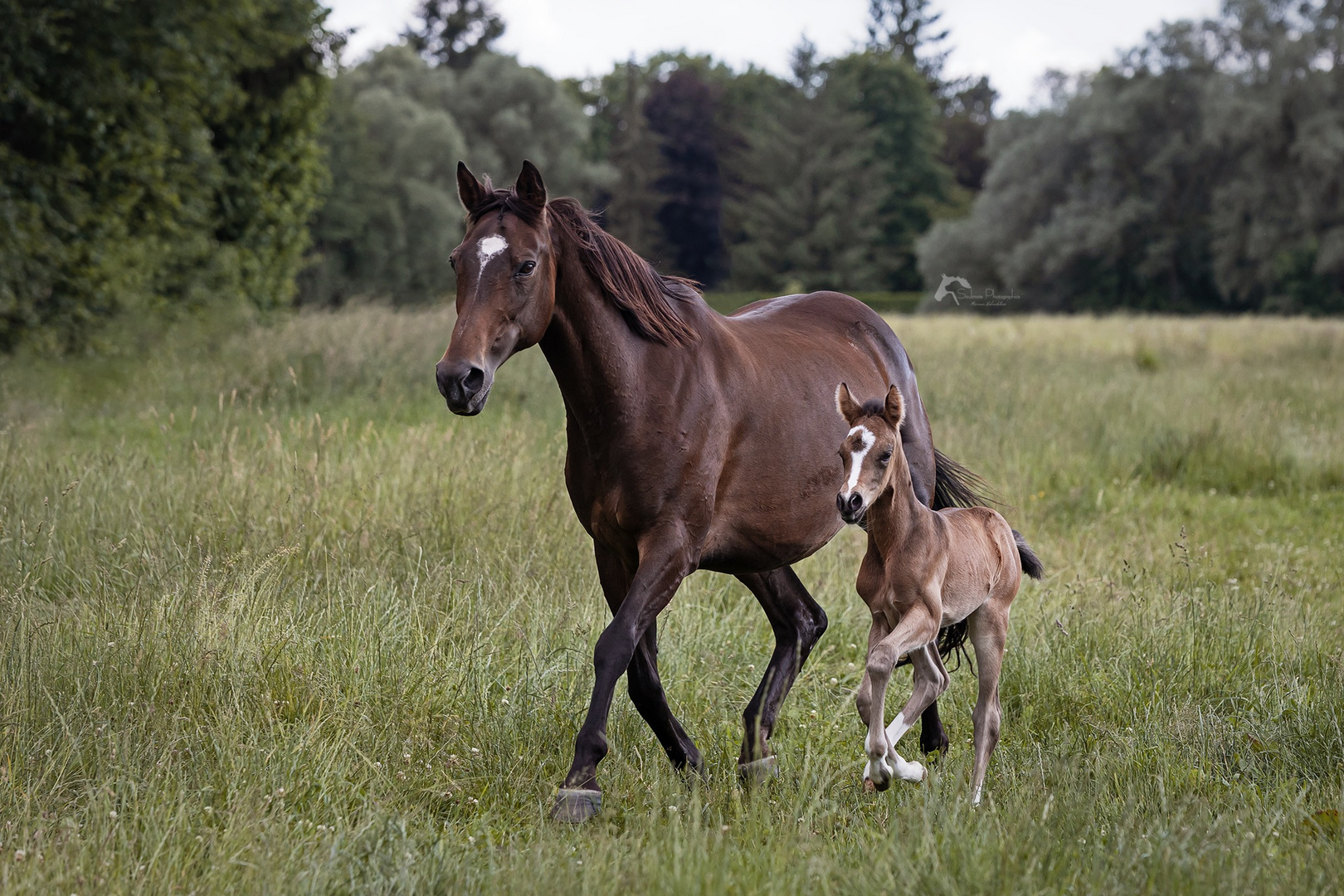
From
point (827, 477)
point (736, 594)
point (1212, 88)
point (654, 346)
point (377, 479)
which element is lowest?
point (736, 594)

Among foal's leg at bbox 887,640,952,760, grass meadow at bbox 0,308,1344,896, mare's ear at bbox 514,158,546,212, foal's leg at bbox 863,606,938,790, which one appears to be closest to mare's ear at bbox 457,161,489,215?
mare's ear at bbox 514,158,546,212

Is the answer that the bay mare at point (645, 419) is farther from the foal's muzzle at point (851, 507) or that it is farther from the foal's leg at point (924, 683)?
the foal's muzzle at point (851, 507)

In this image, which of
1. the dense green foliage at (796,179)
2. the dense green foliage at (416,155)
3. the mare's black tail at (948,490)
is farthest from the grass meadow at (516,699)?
the dense green foliage at (796,179)

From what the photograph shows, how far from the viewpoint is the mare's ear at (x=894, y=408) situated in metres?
3.29

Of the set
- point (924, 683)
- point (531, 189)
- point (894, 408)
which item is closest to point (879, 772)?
point (924, 683)

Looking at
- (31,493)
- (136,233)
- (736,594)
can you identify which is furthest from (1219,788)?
(136,233)

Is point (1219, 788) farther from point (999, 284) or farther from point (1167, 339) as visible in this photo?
point (999, 284)

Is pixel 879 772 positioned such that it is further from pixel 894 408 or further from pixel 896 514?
pixel 894 408

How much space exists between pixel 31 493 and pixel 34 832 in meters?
3.68

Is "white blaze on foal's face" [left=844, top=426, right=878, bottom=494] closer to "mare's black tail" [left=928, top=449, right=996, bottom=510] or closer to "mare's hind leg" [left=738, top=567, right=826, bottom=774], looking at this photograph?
"mare's hind leg" [left=738, top=567, right=826, bottom=774]

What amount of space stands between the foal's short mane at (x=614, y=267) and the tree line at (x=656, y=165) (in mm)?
381

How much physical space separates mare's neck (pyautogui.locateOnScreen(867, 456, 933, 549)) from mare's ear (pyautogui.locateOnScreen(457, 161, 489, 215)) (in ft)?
5.22

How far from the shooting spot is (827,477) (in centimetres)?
423

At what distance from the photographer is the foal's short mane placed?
3541 mm
